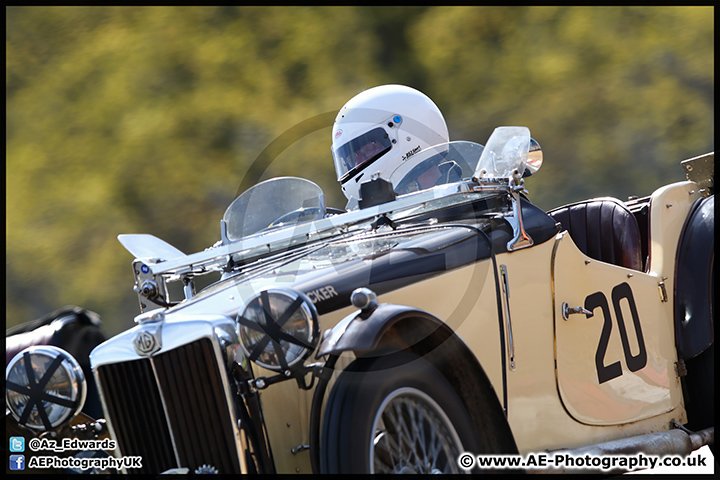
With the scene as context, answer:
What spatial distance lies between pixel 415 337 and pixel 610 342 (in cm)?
122

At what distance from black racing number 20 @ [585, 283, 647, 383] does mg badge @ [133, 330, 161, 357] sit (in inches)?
68.7

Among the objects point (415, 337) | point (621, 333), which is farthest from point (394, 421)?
point (621, 333)

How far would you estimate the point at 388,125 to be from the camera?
4480 mm

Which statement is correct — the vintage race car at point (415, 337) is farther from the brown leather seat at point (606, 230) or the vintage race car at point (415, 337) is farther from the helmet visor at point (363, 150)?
the helmet visor at point (363, 150)

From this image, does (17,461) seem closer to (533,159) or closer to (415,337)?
(415,337)

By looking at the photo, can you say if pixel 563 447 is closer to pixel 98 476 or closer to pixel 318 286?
pixel 318 286

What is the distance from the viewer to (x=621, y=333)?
129 inches

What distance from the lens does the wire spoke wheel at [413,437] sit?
2238 millimetres

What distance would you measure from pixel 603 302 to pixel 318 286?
1.32 m

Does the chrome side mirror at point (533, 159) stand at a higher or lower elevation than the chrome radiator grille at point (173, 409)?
higher

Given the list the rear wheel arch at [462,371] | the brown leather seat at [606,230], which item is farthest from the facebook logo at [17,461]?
the brown leather seat at [606,230]

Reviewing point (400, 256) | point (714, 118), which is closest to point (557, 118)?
point (714, 118)

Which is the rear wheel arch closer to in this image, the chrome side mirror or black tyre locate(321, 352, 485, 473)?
black tyre locate(321, 352, 485, 473)

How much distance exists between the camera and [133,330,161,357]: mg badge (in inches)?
92.9
